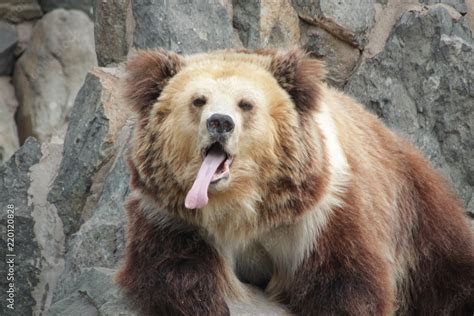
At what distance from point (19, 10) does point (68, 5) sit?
0.48 m

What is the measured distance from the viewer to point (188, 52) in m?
7.40

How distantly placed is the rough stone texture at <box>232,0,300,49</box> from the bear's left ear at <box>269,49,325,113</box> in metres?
2.04

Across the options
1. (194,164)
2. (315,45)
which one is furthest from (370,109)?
(194,164)

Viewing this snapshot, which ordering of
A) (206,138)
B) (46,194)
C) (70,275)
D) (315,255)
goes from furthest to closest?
(46,194), (70,275), (315,255), (206,138)

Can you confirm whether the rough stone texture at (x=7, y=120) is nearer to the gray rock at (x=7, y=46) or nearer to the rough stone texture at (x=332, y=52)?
the gray rock at (x=7, y=46)

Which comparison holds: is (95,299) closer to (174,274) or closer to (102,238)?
(174,274)

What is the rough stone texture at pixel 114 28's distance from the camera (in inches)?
297

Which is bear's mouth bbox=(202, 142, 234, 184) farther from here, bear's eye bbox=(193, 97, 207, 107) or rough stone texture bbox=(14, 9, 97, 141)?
rough stone texture bbox=(14, 9, 97, 141)

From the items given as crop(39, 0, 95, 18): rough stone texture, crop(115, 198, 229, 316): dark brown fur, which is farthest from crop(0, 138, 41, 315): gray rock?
crop(39, 0, 95, 18): rough stone texture

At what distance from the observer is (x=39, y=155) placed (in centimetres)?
751

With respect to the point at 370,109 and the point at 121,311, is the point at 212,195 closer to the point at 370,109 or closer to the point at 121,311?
the point at 121,311

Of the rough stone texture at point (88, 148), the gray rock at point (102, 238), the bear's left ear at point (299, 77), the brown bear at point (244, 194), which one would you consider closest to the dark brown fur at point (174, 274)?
the brown bear at point (244, 194)

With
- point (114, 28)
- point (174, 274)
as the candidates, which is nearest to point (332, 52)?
point (114, 28)

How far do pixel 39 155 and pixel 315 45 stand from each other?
80.1 inches
